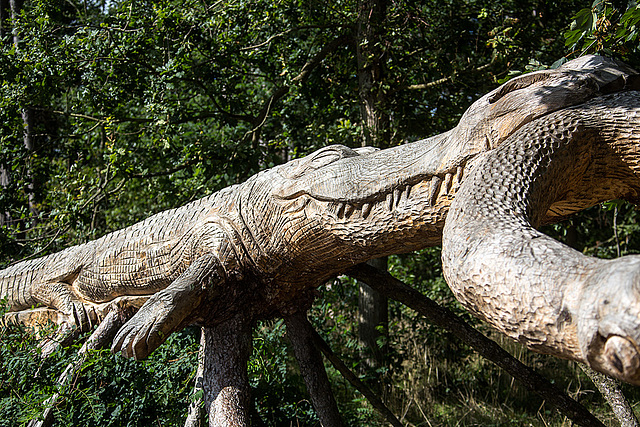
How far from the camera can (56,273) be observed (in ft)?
11.1

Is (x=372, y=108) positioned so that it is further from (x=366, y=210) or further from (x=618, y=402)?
(x=618, y=402)

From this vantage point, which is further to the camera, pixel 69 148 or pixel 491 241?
pixel 69 148

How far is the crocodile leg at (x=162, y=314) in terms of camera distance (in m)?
2.17

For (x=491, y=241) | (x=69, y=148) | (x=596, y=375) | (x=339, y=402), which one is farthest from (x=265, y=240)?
(x=69, y=148)

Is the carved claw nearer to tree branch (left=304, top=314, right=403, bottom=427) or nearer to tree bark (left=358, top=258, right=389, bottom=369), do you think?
tree branch (left=304, top=314, right=403, bottom=427)

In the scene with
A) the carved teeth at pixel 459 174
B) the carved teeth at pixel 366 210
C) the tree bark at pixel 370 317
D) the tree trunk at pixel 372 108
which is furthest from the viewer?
the tree bark at pixel 370 317

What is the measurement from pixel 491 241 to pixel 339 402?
3.13 meters

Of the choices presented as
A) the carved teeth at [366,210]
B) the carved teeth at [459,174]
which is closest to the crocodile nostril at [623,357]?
the carved teeth at [459,174]

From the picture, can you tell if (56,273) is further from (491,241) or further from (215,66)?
(491,241)

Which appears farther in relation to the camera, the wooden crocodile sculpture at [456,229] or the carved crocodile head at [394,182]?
the carved crocodile head at [394,182]

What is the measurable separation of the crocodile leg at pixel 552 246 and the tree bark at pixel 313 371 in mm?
1386

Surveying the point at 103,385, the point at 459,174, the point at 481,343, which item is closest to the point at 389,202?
the point at 459,174

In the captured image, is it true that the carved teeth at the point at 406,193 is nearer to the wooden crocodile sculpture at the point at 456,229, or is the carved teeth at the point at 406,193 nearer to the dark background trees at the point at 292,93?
the wooden crocodile sculpture at the point at 456,229

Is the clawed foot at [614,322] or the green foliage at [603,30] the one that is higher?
the green foliage at [603,30]
